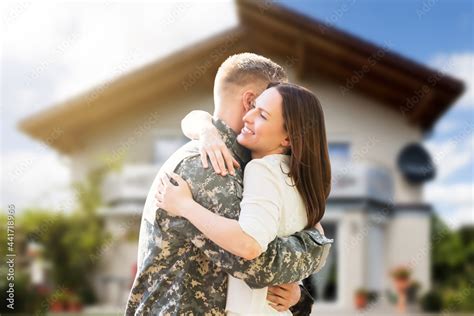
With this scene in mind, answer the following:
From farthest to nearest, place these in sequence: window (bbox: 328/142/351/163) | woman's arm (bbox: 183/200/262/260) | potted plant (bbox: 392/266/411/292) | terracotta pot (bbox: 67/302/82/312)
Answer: window (bbox: 328/142/351/163) < potted plant (bbox: 392/266/411/292) < terracotta pot (bbox: 67/302/82/312) < woman's arm (bbox: 183/200/262/260)

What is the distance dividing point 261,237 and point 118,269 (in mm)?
18805

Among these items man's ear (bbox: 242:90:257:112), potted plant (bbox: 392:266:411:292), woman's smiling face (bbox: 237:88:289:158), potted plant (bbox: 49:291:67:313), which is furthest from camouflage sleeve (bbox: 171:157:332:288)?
potted plant (bbox: 392:266:411:292)

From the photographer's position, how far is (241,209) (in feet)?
8.59

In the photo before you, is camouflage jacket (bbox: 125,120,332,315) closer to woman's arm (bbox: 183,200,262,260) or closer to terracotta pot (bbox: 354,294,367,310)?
woman's arm (bbox: 183,200,262,260)

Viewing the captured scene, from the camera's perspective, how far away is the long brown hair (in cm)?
281

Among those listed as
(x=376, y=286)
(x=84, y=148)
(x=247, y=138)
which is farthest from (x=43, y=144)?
(x=247, y=138)

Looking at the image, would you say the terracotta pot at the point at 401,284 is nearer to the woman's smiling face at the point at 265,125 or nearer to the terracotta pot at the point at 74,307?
the terracotta pot at the point at 74,307

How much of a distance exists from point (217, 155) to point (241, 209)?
0.20 metres

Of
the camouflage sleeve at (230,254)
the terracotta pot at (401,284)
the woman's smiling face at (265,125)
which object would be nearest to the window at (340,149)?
the terracotta pot at (401,284)

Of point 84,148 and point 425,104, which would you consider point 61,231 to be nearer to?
point 84,148

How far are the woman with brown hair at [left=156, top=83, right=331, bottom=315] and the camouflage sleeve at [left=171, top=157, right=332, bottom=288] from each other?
0.11 ft

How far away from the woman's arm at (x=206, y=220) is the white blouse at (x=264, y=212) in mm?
32

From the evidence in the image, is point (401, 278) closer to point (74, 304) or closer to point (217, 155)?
point (74, 304)

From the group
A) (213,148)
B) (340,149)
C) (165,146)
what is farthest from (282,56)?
(213,148)
